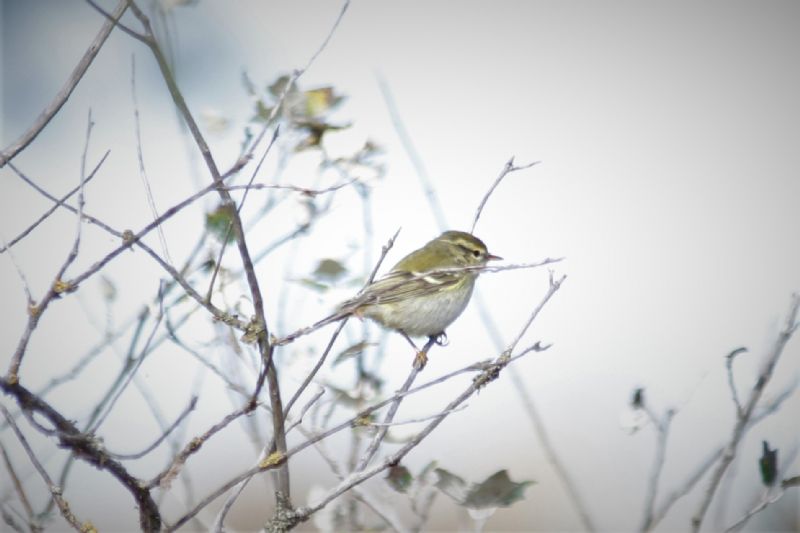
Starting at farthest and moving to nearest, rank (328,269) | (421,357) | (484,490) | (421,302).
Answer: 1. (421,302)
2. (421,357)
3. (328,269)
4. (484,490)

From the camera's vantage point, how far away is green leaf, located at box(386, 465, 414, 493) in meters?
2.23

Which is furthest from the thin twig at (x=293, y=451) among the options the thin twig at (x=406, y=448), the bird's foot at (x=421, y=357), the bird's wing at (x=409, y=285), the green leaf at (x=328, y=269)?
the bird's wing at (x=409, y=285)

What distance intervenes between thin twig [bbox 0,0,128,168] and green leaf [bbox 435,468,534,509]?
4.31ft

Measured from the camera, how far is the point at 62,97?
174cm

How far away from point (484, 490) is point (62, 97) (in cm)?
145

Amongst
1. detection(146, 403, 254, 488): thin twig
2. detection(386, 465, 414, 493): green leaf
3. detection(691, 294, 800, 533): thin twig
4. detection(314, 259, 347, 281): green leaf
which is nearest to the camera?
detection(146, 403, 254, 488): thin twig

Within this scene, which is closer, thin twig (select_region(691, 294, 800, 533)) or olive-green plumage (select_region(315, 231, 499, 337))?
thin twig (select_region(691, 294, 800, 533))

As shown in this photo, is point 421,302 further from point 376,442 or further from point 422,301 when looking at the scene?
point 376,442

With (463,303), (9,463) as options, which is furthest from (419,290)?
(9,463)

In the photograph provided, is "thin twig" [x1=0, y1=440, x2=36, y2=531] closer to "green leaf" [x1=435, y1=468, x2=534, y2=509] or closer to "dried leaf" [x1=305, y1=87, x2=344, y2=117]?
"green leaf" [x1=435, y1=468, x2=534, y2=509]

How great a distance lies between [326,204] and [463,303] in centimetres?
204

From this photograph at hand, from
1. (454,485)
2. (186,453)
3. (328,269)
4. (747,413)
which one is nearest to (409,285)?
(328,269)

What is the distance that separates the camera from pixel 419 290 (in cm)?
434

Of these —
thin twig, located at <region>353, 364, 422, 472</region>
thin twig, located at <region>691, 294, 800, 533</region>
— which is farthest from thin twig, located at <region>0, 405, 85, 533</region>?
thin twig, located at <region>691, 294, 800, 533</region>
